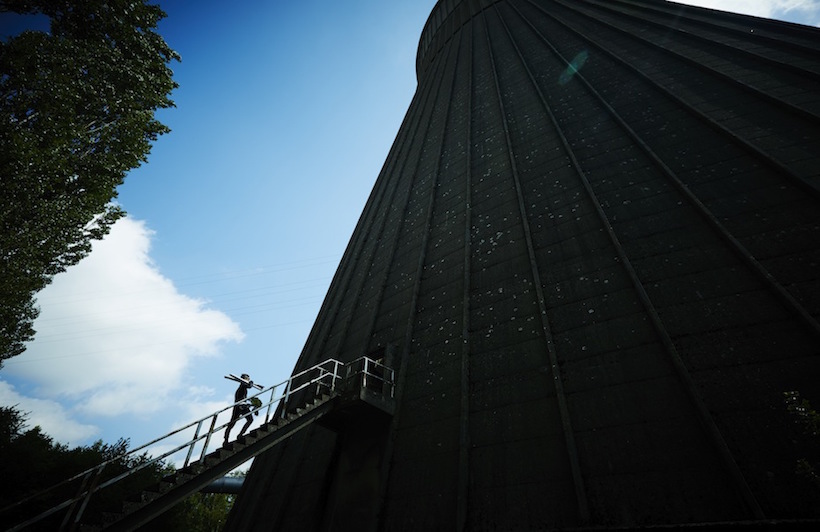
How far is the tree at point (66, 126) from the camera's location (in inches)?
352

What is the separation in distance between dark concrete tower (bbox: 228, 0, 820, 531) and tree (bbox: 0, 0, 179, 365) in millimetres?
7421

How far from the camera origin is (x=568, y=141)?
30.9 feet

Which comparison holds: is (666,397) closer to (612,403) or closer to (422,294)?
(612,403)

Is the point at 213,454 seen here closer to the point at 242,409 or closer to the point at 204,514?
the point at 242,409

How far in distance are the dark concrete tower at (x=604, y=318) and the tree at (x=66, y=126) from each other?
742cm

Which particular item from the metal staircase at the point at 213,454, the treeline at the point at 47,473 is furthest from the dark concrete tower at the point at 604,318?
the treeline at the point at 47,473

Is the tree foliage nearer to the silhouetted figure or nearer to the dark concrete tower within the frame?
the silhouetted figure

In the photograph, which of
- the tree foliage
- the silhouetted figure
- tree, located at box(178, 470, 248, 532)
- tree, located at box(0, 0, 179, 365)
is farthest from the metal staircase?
tree, located at box(178, 470, 248, 532)

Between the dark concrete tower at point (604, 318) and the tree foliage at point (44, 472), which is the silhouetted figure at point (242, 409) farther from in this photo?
the tree foliage at point (44, 472)

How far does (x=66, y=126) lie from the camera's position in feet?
31.2

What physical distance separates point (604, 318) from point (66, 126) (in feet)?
42.2

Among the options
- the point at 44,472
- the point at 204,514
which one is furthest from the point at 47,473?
the point at 204,514

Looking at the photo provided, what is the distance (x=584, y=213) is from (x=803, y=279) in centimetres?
324

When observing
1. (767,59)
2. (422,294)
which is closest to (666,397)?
(422,294)
